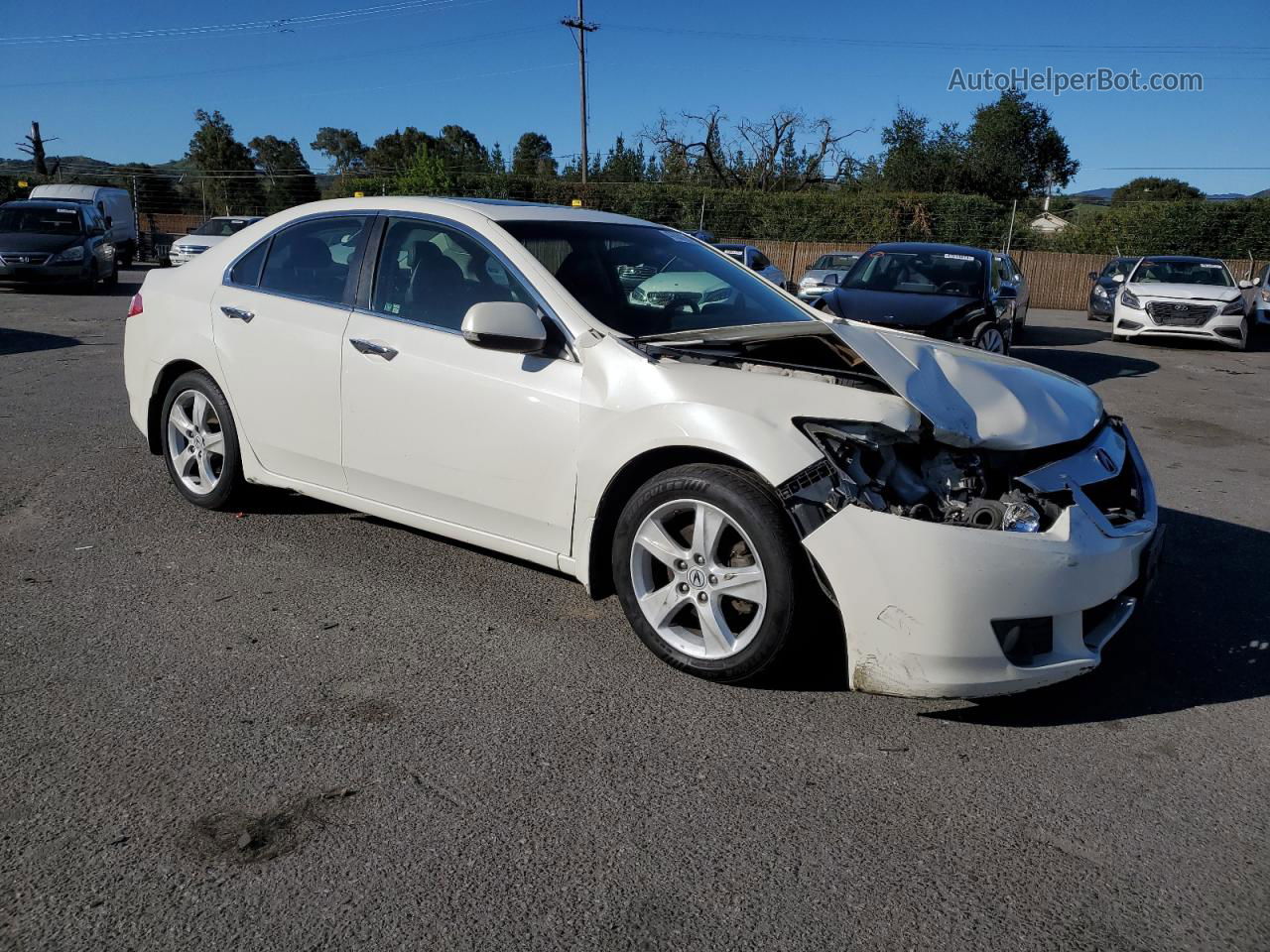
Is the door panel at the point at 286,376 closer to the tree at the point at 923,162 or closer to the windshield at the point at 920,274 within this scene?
the windshield at the point at 920,274

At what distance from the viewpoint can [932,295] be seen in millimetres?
11148

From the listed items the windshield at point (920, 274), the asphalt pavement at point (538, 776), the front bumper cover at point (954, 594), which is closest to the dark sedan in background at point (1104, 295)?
the windshield at point (920, 274)

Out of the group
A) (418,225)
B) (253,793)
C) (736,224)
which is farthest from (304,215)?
(736,224)

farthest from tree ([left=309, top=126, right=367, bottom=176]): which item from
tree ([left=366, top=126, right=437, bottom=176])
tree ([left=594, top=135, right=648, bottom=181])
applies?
tree ([left=594, top=135, right=648, bottom=181])

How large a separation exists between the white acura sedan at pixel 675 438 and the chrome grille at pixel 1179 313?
508 inches

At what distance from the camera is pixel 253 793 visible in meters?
2.77

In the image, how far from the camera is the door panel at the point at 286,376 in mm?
4465

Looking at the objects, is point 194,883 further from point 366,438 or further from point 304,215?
point 304,215

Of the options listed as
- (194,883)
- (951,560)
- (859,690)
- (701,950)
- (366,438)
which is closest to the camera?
(701,950)

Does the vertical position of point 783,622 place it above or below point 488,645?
above

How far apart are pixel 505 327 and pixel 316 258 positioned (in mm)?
1564

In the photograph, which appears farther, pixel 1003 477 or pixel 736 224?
pixel 736 224

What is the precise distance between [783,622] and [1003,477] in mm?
916

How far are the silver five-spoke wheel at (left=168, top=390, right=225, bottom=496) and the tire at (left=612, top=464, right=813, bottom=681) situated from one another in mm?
2572
